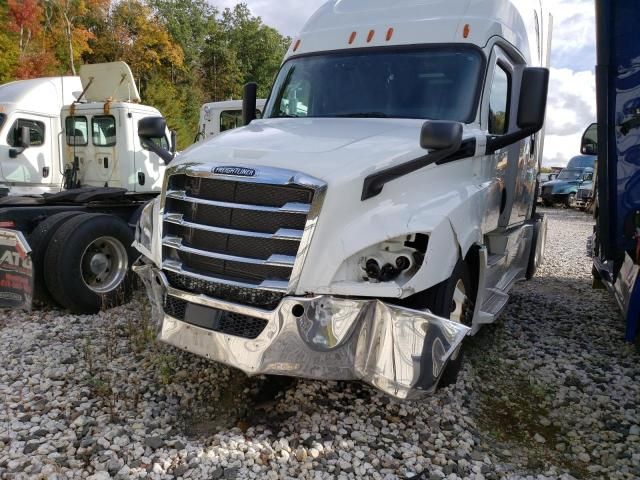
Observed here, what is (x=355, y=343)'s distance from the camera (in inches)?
123

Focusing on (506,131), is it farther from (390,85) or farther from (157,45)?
(157,45)

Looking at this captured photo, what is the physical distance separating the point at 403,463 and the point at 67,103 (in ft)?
30.2

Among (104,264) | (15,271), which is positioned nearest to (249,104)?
(104,264)

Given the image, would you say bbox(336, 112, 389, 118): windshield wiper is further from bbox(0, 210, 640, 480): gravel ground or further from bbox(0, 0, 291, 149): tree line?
bbox(0, 0, 291, 149): tree line

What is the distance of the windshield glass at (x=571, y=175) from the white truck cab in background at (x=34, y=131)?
72.1 ft

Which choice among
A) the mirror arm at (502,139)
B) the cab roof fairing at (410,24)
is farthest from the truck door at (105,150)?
the mirror arm at (502,139)

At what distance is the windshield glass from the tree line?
64.6 feet

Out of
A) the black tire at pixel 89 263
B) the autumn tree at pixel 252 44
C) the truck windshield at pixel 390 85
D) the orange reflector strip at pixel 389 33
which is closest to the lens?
A: the truck windshield at pixel 390 85

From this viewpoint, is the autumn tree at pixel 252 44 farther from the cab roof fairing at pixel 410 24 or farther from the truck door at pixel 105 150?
the cab roof fairing at pixel 410 24

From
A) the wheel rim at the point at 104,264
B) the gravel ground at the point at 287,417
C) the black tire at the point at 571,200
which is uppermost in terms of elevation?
the black tire at the point at 571,200

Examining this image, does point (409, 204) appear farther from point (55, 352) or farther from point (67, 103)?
point (67, 103)

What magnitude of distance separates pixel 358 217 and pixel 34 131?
8339mm

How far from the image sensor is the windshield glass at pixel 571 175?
24.7 metres

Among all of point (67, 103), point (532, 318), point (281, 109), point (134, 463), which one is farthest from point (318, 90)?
point (67, 103)
